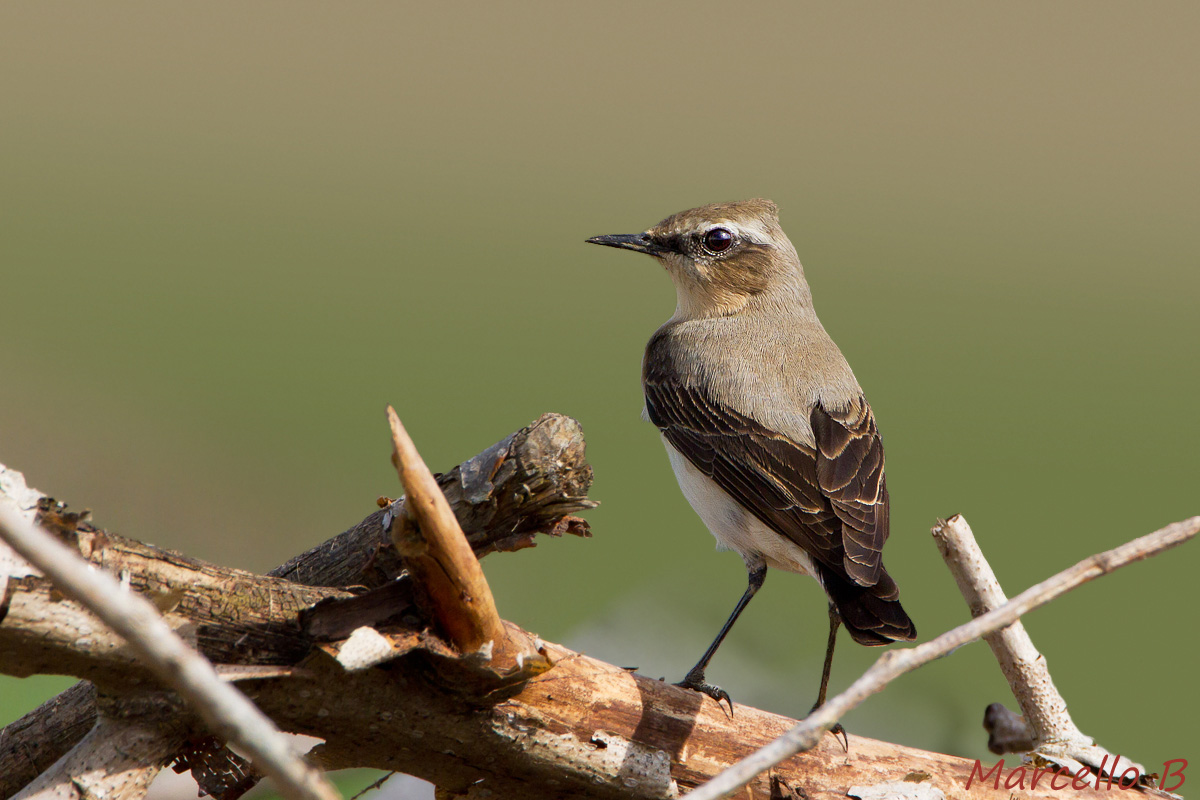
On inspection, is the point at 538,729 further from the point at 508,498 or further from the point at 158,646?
the point at 158,646

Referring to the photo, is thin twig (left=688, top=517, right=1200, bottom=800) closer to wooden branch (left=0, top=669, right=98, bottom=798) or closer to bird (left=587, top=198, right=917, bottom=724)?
bird (left=587, top=198, right=917, bottom=724)

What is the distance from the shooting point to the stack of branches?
2.09 metres

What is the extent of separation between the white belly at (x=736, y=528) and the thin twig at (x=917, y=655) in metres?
1.40

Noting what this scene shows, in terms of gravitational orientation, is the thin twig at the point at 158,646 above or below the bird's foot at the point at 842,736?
above

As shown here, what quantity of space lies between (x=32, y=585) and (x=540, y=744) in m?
1.30

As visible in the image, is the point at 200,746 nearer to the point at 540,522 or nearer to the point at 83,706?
the point at 83,706

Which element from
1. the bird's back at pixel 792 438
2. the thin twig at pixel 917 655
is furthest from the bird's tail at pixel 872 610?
the thin twig at pixel 917 655

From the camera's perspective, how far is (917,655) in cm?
193

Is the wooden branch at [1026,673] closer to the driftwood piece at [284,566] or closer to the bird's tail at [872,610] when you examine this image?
the bird's tail at [872,610]

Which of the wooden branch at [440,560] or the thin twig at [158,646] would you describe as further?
the wooden branch at [440,560]

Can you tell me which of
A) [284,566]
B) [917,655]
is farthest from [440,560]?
[284,566]

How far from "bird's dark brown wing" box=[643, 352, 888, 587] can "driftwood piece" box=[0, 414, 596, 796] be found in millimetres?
777

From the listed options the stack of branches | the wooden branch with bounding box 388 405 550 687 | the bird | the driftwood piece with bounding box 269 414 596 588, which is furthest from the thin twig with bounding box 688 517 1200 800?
the bird

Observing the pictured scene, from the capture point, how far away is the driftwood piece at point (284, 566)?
2.20m
